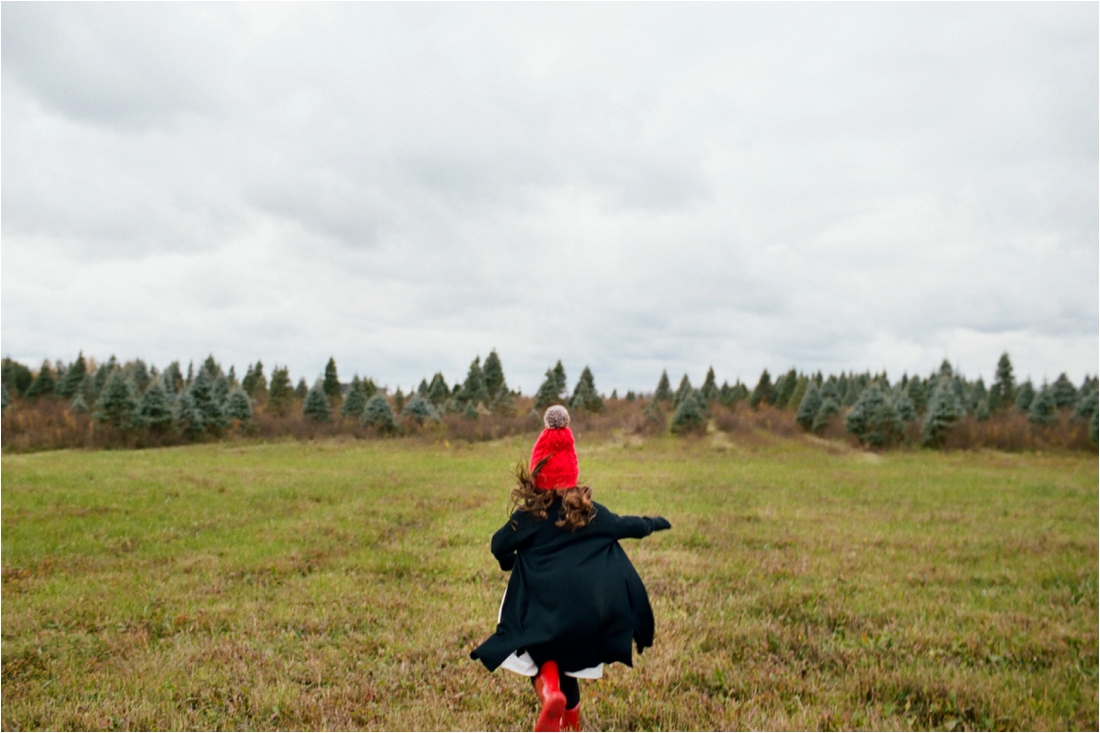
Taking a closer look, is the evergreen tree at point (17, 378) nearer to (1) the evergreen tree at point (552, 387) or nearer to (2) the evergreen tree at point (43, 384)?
(2) the evergreen tree at point (43, 384)

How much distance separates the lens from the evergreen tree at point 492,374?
7244 centimetres

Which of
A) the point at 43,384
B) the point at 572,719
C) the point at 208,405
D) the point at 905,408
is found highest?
the point at 905,408

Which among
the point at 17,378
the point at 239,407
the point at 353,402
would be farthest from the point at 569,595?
the point at 17,378

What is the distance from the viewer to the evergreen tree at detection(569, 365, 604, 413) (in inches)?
2612

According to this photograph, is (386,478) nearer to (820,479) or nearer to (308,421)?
(820,479)

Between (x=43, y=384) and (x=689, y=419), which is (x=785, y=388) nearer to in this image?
(x=689, y=419)

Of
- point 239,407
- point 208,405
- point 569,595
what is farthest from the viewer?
point 239,407

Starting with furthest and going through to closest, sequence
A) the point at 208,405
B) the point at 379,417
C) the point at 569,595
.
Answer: the point at 379,417, the point at 208,405, the point at 569,595

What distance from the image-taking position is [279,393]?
6969cm

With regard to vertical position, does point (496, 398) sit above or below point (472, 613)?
above

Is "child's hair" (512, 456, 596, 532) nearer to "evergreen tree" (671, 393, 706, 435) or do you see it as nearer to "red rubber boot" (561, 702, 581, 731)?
"red rubber boot" (561, 702, 581, 731)

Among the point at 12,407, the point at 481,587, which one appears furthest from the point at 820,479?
the point at 12,407

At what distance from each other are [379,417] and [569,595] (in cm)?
5305

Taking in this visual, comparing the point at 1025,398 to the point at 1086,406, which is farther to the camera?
the point at 1025,398
